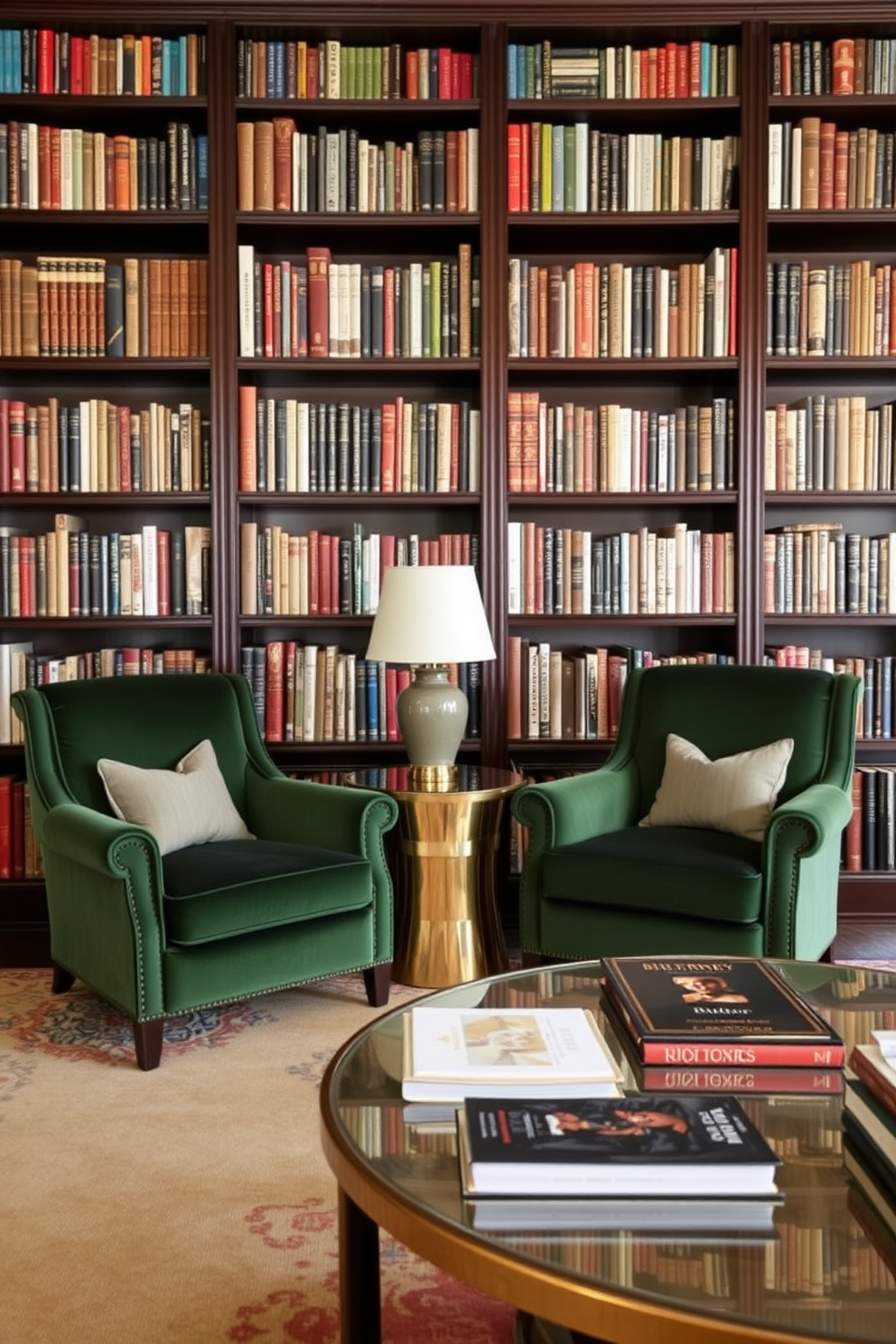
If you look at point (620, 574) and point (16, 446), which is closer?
point (16, 446)

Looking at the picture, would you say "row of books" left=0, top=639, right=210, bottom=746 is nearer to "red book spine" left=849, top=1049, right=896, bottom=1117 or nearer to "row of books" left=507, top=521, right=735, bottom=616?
"row of books" left=507, top=521, right=735, bottom=616

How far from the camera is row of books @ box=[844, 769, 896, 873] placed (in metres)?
4.30

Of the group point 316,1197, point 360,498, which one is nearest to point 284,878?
point 316,1197

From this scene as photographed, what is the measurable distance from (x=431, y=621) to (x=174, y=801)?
2.86ft

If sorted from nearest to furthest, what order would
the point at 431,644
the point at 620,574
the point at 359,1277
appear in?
the point at 359,1277 < the point at 431,644 < the point at 620,574

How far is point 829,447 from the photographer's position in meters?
4.27

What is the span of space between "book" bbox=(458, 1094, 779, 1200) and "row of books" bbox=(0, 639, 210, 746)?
3.01 meters

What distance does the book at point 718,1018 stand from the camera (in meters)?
1.71

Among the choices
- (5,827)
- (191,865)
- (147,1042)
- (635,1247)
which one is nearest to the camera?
(635,1247)

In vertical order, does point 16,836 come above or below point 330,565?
below

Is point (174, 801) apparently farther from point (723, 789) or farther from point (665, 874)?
point (723, 789)

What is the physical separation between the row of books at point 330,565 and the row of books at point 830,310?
1288 millimetres

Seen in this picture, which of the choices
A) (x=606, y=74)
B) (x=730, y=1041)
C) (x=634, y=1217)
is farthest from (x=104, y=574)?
(x=634, y=1217)

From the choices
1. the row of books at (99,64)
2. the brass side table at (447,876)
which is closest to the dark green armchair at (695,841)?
the brass side table at (447,876)
